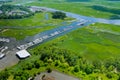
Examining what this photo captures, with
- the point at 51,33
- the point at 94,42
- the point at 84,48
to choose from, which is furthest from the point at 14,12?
the point at 84,48

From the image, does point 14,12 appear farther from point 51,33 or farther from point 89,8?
point 89,8

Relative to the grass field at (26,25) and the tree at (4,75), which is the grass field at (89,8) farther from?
the tree at (4,75)

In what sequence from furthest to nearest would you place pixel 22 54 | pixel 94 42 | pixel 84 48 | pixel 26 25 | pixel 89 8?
pixel 89 8
pixel 26 25
pixel 94 42
pixel 84 48
pixel 22 54

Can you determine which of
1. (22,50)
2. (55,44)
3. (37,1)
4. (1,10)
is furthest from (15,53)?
(37,1)

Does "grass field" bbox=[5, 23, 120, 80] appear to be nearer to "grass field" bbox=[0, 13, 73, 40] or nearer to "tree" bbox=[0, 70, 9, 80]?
"tree" bbox=[0, 70, 9, 80]

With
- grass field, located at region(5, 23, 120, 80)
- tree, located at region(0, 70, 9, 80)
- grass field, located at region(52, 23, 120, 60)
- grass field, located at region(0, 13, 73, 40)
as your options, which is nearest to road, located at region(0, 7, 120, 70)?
grass field, located at region(5, 23, 120, 80)

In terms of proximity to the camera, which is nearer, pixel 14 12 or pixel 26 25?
pixel 26 25

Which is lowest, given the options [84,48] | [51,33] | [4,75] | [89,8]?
[84,48]
